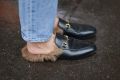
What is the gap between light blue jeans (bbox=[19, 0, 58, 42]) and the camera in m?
1.19

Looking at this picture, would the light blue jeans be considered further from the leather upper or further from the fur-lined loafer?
the leather upper

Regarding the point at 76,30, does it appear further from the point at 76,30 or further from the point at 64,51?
the point at 64,51

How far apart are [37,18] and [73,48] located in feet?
0.91

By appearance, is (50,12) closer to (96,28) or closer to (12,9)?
(96,28)

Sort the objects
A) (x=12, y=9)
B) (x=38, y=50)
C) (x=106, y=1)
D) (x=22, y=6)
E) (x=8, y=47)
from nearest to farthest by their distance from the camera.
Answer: (x=22, y=6)
(x=38, y=50)
(x=8, y=47)
(x=12, y=9)
(x=106, y=1)

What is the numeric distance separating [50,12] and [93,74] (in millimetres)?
365

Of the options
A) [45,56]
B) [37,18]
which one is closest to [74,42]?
[45,56]

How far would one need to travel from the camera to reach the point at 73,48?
1400mm

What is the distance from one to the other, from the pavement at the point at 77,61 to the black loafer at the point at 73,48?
35 millimetres

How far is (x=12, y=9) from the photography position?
177 centimetres

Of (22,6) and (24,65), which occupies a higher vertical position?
(22,6)

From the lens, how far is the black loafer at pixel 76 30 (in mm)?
1510

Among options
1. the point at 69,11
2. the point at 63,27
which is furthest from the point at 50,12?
the point at 69,11

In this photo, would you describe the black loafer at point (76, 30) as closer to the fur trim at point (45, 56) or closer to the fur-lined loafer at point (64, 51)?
the fur-lined loafer at point (64, 51)
